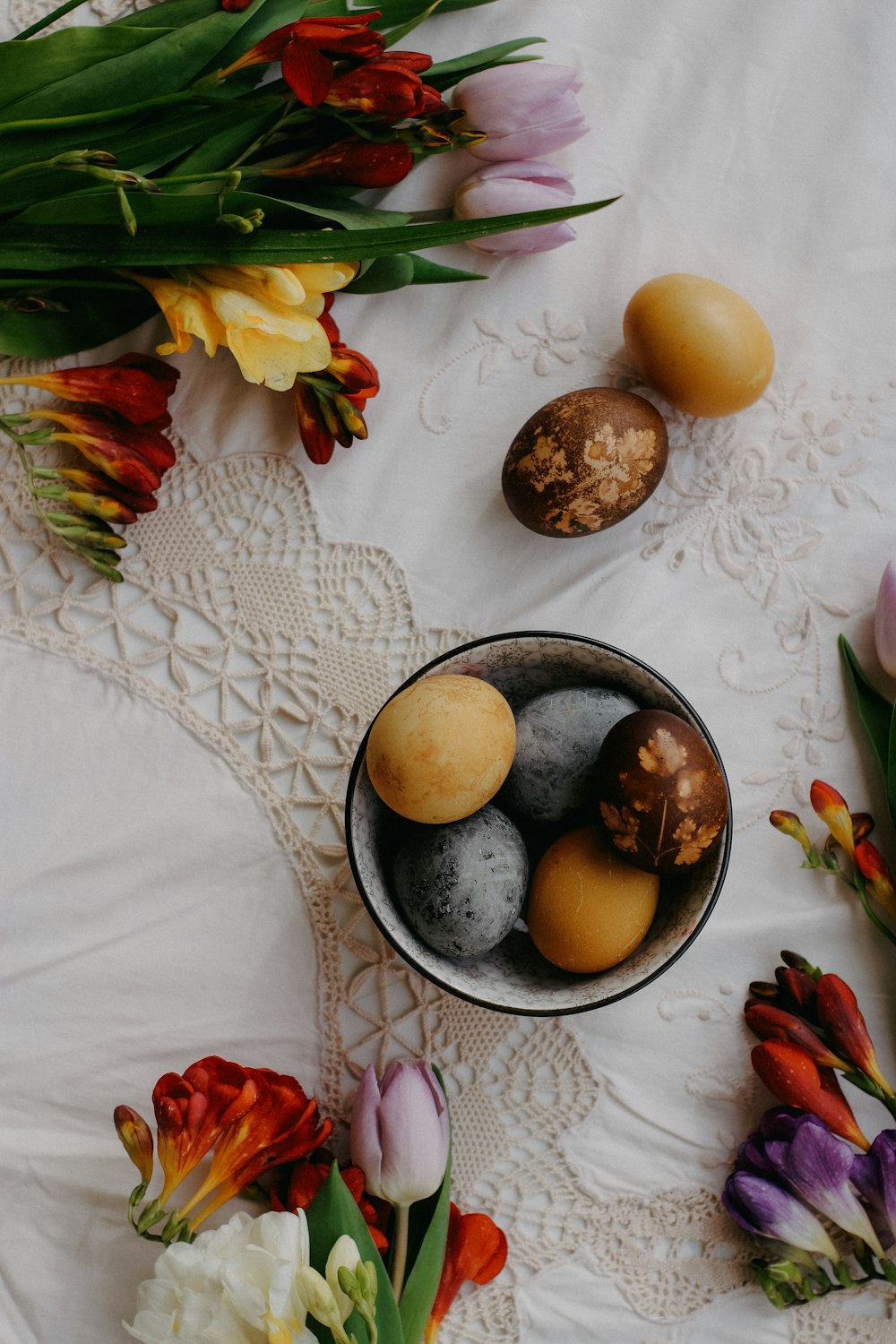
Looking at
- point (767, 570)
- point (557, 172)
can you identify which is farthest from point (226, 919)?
point (557, 172)

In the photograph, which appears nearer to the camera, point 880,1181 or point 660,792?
point 660,792

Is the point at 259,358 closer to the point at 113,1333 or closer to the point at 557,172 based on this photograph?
the point at 557,172

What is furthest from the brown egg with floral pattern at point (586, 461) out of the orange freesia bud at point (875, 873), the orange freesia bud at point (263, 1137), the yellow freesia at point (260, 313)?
the orange freesia bud at point (263, 1137)

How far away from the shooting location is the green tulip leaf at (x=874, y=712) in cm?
65

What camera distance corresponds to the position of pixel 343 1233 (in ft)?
1.96

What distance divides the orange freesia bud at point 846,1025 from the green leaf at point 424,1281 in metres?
0.26

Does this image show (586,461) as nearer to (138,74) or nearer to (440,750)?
(440,750)

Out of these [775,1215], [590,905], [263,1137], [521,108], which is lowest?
[775,1215]

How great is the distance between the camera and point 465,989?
546mm

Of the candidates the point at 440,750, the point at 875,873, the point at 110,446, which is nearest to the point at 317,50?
the point at 110,446

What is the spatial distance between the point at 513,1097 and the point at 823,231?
1.96ft

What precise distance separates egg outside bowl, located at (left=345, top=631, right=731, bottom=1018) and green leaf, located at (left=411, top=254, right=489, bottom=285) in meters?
0.24

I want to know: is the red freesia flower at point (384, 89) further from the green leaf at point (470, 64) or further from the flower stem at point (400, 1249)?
the flower stem at point (400, 1249)

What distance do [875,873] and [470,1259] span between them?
1.13 ft
